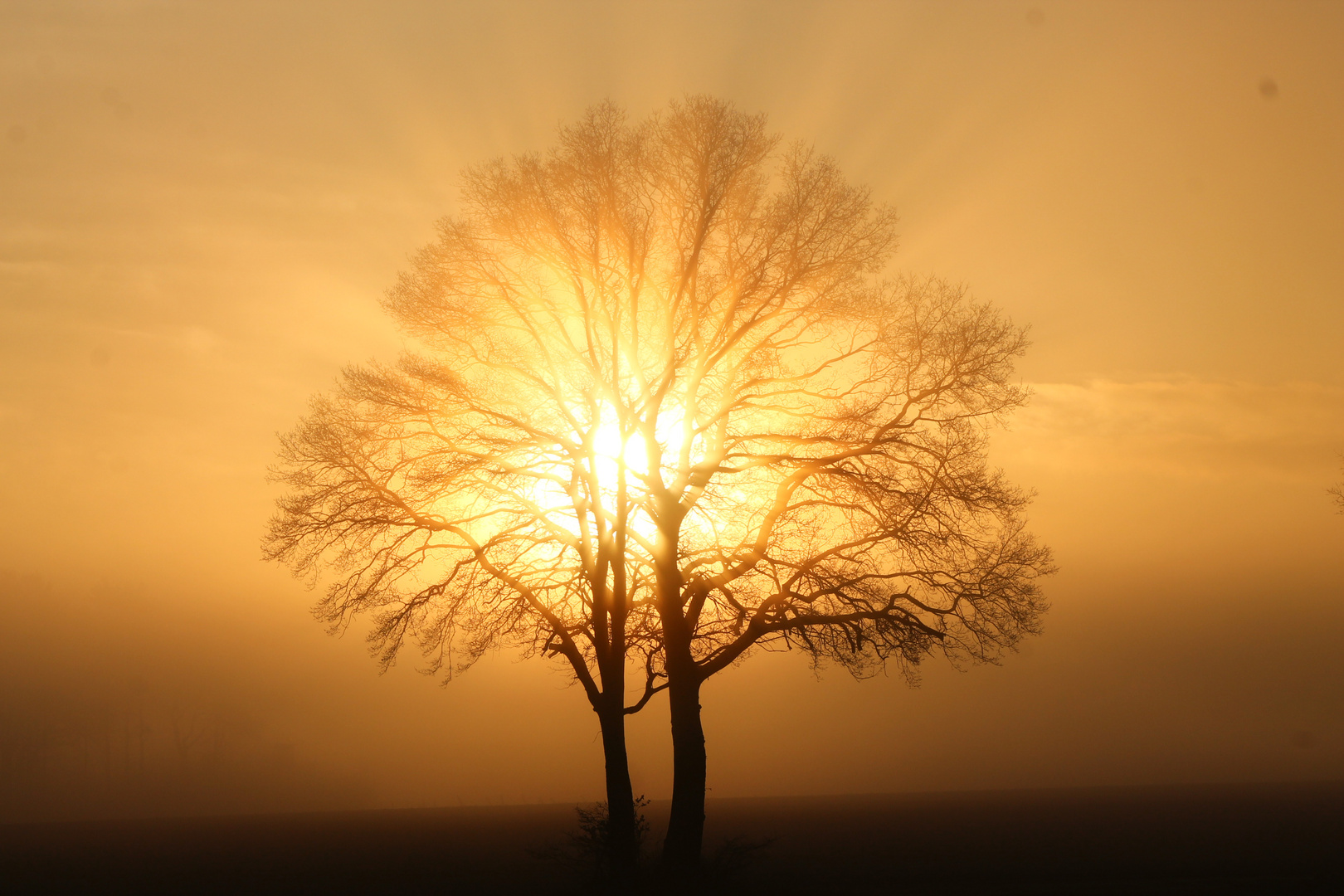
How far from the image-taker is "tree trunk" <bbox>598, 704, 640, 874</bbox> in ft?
46.4

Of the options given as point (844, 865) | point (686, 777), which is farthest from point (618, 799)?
point (844, 865)

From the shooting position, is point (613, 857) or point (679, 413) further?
point (679, 413)

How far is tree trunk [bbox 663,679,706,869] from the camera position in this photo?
1369 centimetres

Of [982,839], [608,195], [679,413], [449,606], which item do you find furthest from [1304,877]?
[982,839]

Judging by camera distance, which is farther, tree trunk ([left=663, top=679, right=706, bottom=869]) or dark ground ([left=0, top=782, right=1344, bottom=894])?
dark ground ([left=0, top=782, right=1344, bottom=894])

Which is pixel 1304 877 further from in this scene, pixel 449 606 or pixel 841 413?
pixel 449 606

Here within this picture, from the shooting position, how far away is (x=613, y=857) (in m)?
14.2

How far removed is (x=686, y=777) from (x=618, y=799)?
1.31 meters

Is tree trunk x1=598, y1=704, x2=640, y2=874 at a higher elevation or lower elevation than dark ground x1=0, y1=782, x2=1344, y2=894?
higher

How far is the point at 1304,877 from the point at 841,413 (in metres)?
17.1

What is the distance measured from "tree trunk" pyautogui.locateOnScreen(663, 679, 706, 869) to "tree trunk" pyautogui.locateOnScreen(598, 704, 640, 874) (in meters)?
0.60

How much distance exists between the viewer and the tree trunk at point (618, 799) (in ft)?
46.4

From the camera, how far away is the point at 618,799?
14.4m

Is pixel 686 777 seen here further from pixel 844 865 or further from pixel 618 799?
pixel 844 865
